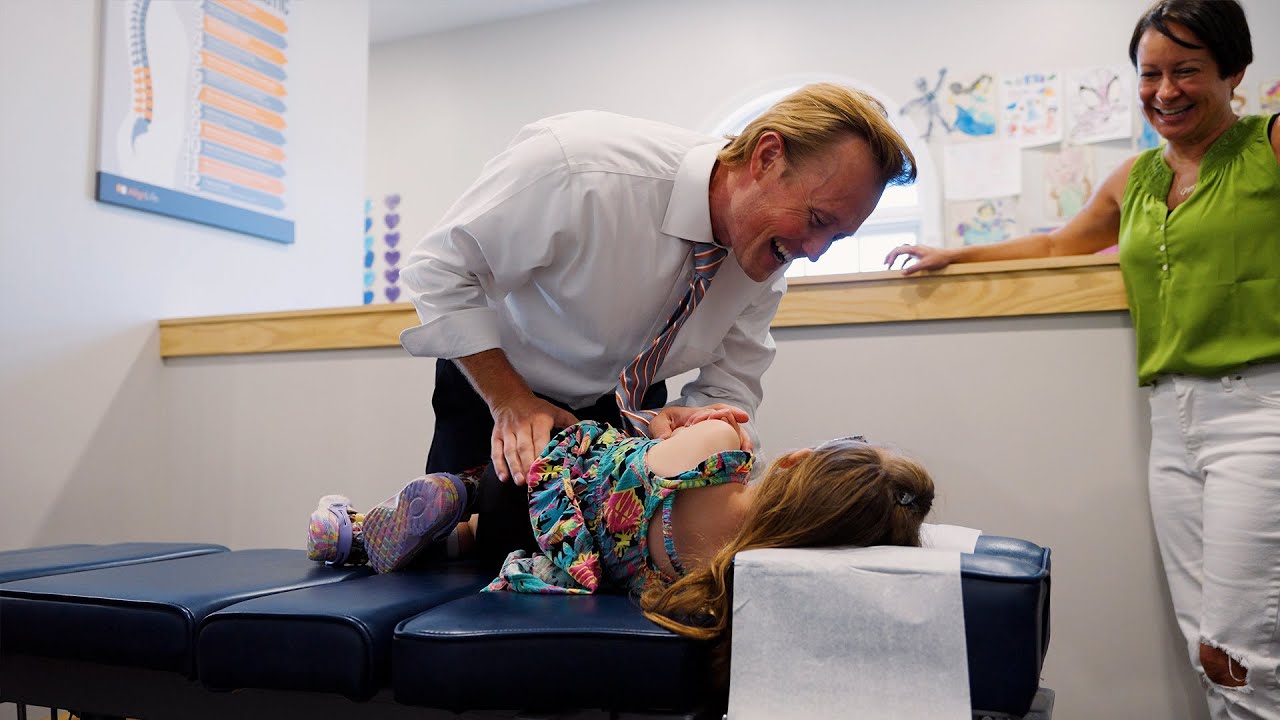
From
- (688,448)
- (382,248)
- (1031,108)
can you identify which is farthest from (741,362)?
(382,248)

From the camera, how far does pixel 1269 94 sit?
3621 mm

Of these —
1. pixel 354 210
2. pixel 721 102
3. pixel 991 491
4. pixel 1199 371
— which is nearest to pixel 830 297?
pixel 991 491

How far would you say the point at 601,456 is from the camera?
1.37 meters

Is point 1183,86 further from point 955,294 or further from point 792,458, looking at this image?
point 792,458

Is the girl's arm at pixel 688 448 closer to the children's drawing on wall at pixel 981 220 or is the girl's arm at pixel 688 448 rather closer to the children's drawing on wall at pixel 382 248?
the children's drawing on wall at pixel 981 220

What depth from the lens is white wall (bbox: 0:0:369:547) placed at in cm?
225

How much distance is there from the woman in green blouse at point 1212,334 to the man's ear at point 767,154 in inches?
24.8

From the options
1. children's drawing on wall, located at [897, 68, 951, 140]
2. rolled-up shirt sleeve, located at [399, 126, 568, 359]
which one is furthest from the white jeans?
children's drawing on wall, located at [897, 68, 951, 140]

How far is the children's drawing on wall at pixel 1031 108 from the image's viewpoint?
4039 millimetres

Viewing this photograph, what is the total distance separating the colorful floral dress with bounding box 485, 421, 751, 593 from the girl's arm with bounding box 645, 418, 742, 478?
16 millimetres

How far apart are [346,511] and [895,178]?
104 centimetres

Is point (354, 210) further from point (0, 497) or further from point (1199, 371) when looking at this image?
point (1199, 371)

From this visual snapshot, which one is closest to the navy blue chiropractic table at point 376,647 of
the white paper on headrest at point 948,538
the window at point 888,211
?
the white paper on headrest at point 948,538

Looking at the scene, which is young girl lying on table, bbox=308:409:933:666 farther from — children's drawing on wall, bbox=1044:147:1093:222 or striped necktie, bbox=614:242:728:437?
children's drawing on wall, bbox=1044:147:1093:222
